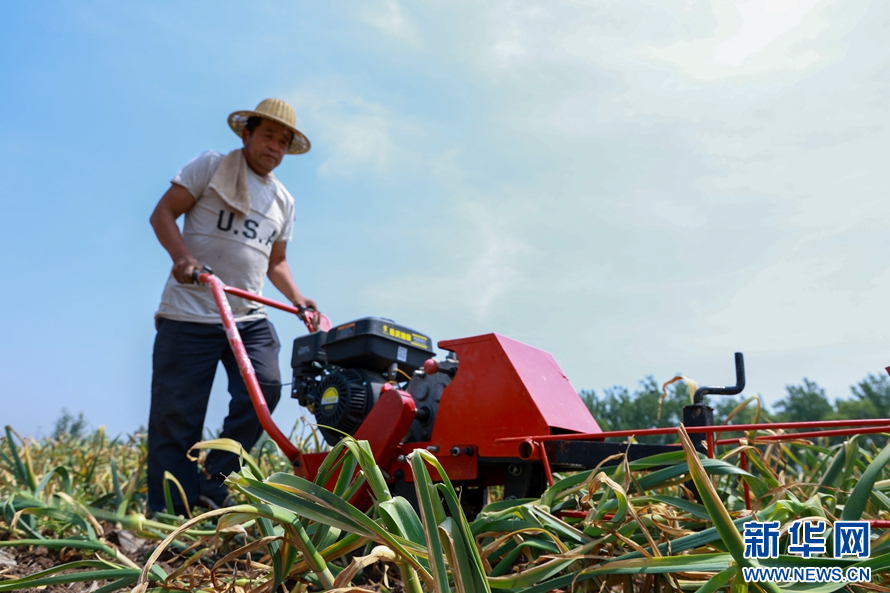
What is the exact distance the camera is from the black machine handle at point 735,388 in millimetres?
1854

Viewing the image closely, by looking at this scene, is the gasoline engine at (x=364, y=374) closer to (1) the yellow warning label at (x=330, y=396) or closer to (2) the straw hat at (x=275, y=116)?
(1) the yellow warning label at (x=330, y=396)

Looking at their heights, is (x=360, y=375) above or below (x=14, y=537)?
above

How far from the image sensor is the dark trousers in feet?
11.6

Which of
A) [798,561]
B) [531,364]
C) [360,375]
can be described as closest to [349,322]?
[360,375]

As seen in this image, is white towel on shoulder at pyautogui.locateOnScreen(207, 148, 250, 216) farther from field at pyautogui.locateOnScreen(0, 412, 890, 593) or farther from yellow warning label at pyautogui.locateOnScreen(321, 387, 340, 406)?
field at pyautogui.locateOnScreen(0, 412, 890, 593)

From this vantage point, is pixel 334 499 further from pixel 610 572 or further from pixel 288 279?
pixel 288 279

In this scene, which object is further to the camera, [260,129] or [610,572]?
[260,129]

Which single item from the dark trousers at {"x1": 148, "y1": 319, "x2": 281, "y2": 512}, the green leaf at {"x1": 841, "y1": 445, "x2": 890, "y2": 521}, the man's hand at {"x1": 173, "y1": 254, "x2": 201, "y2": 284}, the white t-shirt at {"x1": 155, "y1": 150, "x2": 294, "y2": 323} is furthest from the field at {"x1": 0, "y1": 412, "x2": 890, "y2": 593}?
the white t-shirt at {"x1": 155, "y1": 150, "x2": 294, "y2": 323}

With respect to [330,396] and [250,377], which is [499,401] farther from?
[250,377]

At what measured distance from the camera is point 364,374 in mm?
2938

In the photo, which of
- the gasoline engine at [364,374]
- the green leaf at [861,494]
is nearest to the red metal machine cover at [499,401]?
the gasoline engine at [364,374]

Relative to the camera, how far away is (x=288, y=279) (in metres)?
4.33

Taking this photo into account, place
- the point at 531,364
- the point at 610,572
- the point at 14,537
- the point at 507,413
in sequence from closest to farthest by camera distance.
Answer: the point at 610,572 < the point at 507,413 < the point at 531,364 < the point at 14,537

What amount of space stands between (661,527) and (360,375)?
5.33 ft
